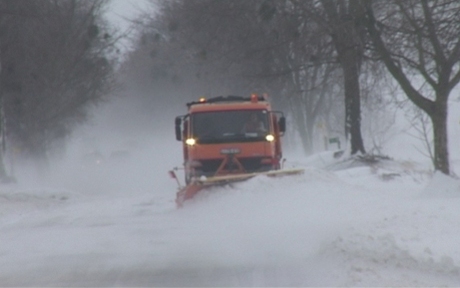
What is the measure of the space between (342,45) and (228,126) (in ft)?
11.6

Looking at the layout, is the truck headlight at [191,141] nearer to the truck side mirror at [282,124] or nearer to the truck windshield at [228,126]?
the truck windshield at [228,126]

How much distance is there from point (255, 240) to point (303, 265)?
2851 millimetres

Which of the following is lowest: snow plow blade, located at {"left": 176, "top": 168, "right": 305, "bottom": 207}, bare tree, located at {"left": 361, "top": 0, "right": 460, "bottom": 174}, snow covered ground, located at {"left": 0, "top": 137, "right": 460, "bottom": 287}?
snow covered ground, located at {"left": 0, "top": 137, "right": 460, "bottom": 287}

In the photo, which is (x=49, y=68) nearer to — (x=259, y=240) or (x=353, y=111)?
(x=353, y=111)

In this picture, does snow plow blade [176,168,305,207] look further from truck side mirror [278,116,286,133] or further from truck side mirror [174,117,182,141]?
truck side mirror [278,116,286,133]

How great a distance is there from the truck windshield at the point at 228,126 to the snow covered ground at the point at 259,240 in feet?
7.22

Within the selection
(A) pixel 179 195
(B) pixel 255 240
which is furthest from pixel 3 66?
(B) pixel 255 240

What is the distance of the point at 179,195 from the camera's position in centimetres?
2189

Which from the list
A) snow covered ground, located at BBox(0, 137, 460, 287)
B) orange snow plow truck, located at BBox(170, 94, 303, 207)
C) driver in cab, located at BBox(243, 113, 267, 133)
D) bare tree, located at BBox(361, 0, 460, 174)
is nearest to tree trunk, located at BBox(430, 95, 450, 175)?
bare tree, located at BBox(361, 0, 460, 174)

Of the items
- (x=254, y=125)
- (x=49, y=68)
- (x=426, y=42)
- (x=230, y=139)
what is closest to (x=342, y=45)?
(x=254, y=125)

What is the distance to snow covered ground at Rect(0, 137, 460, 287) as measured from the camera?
1177cm

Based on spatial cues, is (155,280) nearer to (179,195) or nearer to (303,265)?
(303,265)

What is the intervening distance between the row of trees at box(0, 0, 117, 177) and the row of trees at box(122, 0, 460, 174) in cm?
430

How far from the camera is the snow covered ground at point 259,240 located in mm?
11766
